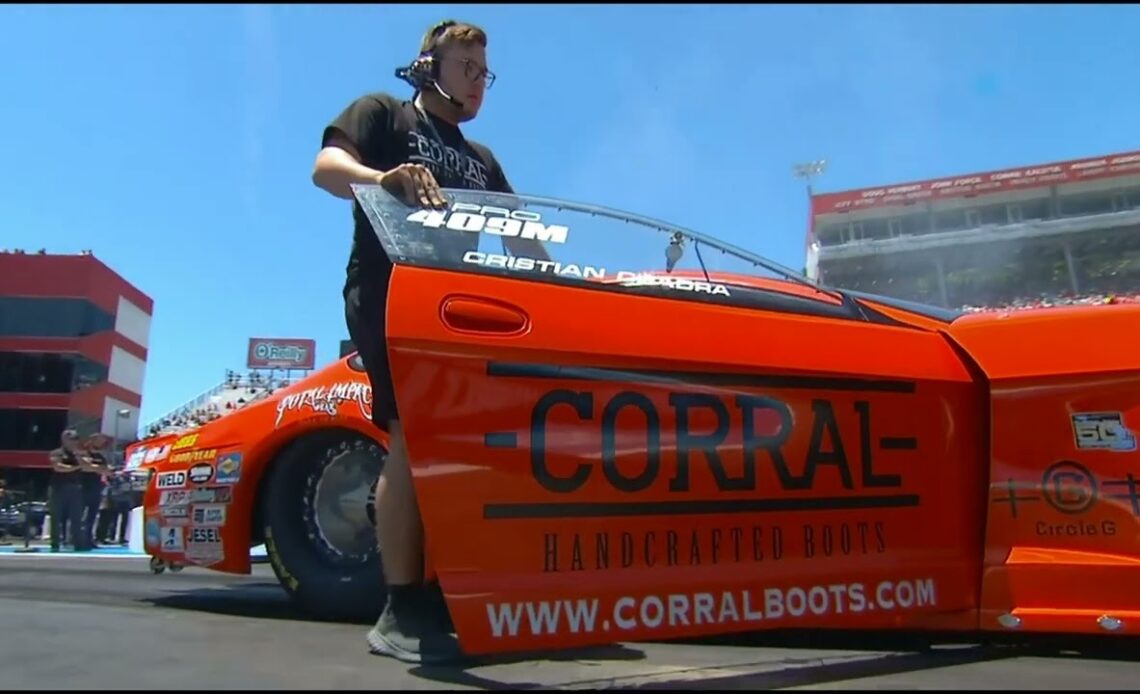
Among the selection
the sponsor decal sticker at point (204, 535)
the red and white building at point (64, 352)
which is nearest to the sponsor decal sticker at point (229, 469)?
the sponsor decal sticker at point (204, 535)

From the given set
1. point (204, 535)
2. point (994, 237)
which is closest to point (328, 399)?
point (204, 535)

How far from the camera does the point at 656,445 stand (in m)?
2.03

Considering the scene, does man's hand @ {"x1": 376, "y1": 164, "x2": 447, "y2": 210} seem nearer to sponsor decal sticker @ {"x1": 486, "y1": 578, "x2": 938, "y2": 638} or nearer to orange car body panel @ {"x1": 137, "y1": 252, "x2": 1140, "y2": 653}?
orange car body panel @ {"x1": 137, "y1": 252, "x2": 1140, "y2": 653}

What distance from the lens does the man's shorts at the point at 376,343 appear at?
2.25 m

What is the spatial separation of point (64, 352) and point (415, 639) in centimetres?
1708

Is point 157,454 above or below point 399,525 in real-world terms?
above

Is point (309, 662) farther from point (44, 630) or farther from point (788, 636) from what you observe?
point (788, 636)

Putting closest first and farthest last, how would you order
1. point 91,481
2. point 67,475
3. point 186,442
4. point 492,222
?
point 492,222
point 186,442
point 67,475
point 91,481

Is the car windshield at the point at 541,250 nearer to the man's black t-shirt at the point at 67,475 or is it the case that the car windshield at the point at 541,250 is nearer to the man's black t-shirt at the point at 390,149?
the man's black t-shirt at the point at 390,149

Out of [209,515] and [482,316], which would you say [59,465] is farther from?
[482,316]

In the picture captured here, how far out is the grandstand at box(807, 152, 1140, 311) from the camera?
5098mm

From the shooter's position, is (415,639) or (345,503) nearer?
(415,639)

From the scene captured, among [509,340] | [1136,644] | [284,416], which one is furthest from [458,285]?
[1136,644]

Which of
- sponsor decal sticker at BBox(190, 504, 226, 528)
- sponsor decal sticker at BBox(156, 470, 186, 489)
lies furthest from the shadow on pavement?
sponsor decal sticker at BBox(156, 470, 186, 489)
